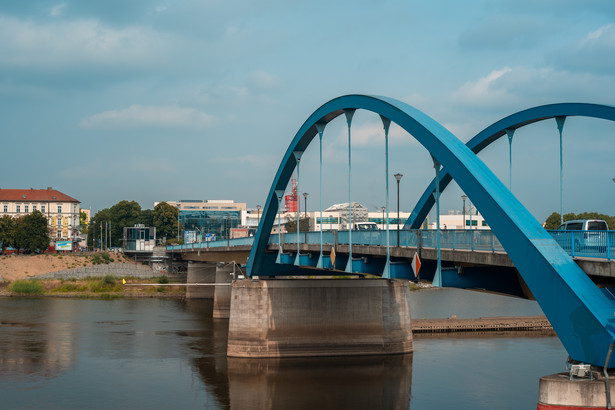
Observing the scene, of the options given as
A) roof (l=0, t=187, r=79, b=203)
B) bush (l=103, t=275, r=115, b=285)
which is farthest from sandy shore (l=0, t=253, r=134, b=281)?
roof (l=0, t=187, r=79, b=203)

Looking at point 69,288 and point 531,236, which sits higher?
point 531,236

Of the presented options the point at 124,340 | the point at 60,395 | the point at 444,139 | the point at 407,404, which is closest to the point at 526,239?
the point at 444,139

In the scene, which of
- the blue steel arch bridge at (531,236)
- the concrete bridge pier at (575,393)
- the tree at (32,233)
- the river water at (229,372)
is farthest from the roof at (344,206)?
the concrete bridge pier at (575,393)

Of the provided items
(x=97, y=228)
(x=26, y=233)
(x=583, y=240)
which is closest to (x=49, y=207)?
(x=97, y=228)

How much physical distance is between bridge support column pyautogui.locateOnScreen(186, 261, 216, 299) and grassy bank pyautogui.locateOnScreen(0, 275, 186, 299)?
1455mm

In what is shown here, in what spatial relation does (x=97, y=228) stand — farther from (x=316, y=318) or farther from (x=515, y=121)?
(x=515, y=121)

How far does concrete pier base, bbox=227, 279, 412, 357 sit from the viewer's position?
35.9 m

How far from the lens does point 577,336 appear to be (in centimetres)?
1388

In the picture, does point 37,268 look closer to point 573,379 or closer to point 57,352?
point 57,352

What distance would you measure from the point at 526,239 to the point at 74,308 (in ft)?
173

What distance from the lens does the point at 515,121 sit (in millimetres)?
28531

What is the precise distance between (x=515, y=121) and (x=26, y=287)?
194 feet

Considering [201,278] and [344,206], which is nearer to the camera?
[201,278]

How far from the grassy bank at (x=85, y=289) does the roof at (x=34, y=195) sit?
5103 cm
